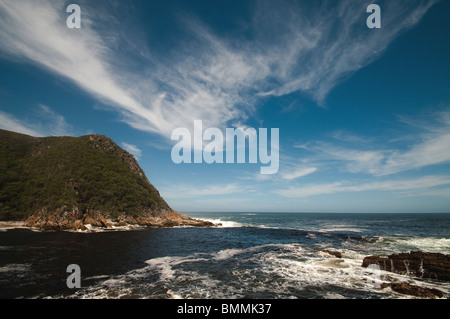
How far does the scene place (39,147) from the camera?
6359 cm

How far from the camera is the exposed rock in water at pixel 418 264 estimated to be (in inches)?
640

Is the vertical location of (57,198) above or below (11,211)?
above

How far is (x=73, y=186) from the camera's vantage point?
5075 cm

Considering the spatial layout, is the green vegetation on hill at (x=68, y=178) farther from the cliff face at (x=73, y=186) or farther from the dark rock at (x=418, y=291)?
the dark rock at (x=418, y=291)

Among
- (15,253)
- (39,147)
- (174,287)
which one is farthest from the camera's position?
(39,147)

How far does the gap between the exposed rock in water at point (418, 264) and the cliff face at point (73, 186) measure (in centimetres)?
5143

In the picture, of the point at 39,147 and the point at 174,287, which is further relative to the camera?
the point at 39,147

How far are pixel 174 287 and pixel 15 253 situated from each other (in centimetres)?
2125

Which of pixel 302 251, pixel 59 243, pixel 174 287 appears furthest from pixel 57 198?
pixel 302 251

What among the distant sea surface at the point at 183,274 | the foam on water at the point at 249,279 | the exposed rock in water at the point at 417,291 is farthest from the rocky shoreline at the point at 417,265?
the distant sea surface at the point at 183,274

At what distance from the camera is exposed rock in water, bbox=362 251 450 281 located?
16.2 metres

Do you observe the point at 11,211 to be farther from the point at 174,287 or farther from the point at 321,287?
the point at 321,287
